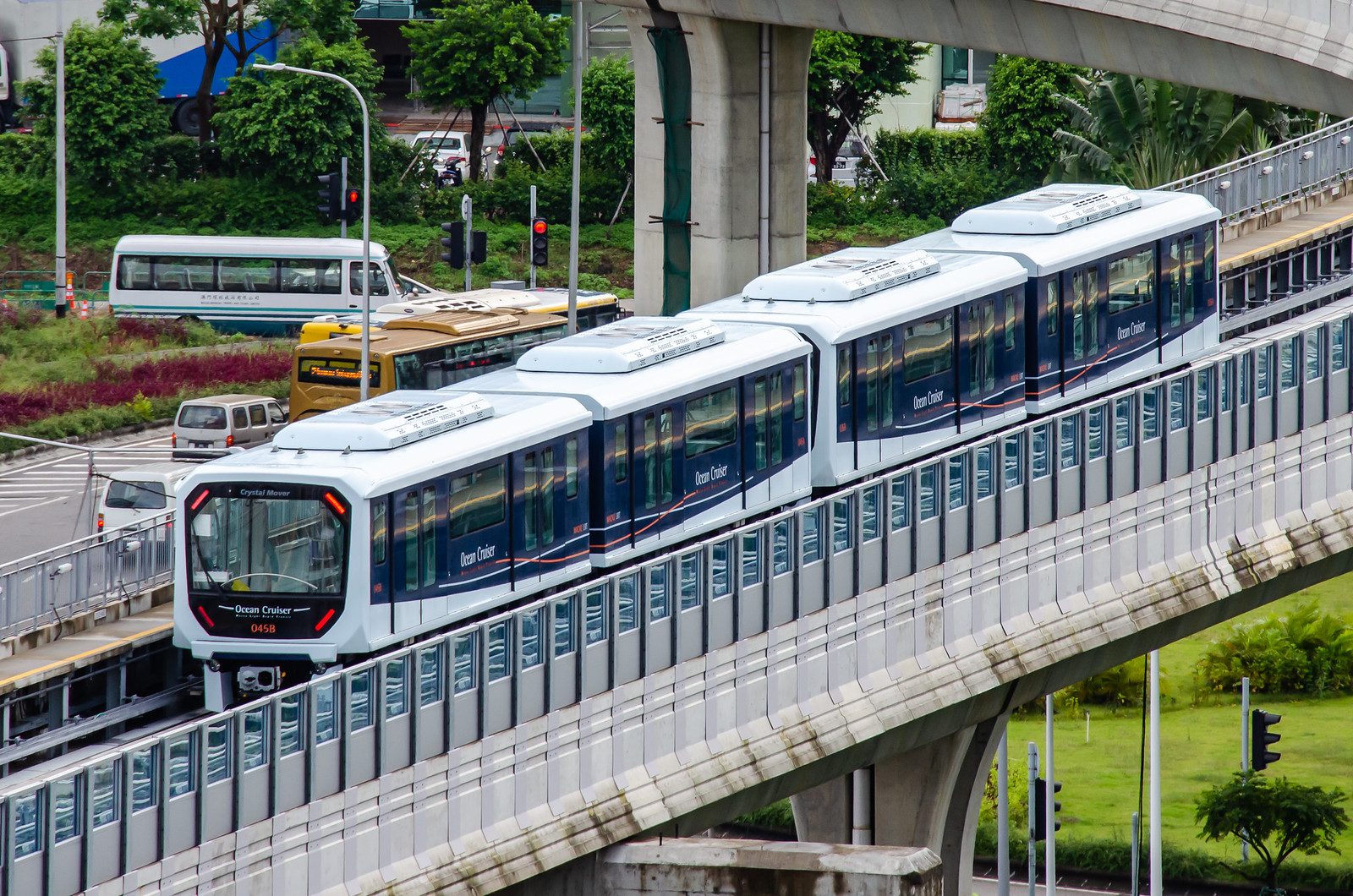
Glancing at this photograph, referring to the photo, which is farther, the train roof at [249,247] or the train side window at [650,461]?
the train roof at [249,247]

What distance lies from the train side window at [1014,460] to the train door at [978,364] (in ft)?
14.6

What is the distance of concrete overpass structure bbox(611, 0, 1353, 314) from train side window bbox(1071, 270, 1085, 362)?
564 centimetres

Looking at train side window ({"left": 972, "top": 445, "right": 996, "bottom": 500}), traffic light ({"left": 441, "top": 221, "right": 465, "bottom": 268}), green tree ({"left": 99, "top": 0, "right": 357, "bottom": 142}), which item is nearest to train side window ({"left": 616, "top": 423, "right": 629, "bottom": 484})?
train side window ({"left": 972, "top": 445, "right": 996, "bottom": 500})

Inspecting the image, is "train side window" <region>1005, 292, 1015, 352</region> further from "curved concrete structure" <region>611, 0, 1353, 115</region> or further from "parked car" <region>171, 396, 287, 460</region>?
"parked car" <region>171, 396, 287, 460</region>

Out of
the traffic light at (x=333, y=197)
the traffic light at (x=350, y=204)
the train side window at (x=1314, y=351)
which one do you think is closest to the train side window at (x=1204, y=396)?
the train side window at (x=1314, y=351)

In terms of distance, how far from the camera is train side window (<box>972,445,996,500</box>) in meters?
20.4

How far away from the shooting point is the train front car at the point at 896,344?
23.8 metres

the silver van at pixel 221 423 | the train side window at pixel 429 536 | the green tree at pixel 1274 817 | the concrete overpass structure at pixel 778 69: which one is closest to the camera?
the train side window at pixel 429 536

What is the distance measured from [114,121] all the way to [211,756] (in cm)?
5018

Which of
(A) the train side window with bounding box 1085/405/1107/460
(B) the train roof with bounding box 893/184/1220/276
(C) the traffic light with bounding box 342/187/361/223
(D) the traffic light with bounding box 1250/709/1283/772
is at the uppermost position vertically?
(C) the traffic light with bounding box 342/187/361/223

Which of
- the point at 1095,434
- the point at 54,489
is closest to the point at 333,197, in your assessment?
the point at 54,489

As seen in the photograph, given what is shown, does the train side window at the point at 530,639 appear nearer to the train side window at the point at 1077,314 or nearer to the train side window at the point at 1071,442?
the train side window at the point at 1071,442

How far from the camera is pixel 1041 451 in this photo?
20953 millimetres

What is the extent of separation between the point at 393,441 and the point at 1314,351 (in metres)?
10.3
